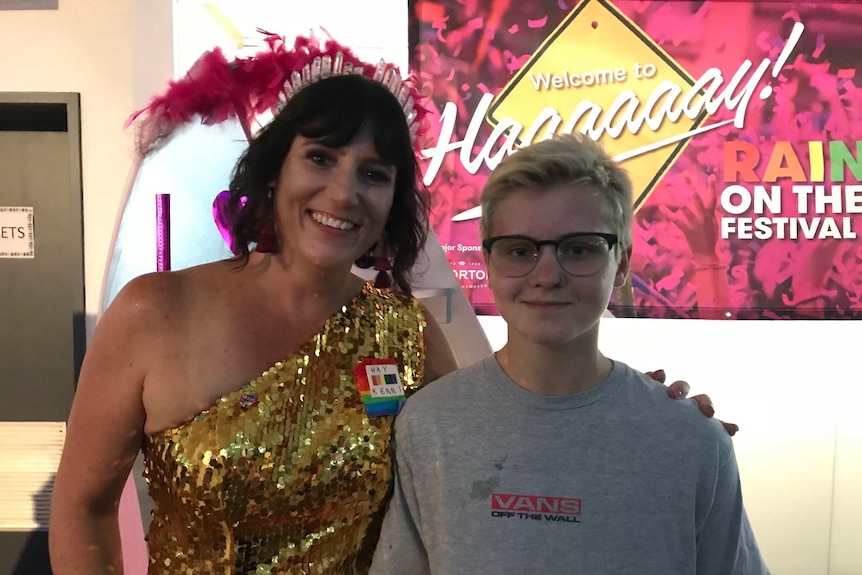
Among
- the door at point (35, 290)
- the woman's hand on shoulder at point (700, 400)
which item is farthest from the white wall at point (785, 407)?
the woman's hand on shoulder at point (700, 400)

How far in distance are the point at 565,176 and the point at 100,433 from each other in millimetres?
892

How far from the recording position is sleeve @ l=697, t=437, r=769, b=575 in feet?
2.76

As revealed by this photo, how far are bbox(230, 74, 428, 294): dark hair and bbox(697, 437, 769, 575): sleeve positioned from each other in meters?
0.74

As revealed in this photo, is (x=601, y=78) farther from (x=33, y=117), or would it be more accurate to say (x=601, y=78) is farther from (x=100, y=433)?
(x=33, y=117)

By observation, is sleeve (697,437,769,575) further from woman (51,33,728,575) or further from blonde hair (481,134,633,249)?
woman (51,33,728,575)

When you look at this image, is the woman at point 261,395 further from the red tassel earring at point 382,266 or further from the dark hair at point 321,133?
the red tassel earring at point 382,266

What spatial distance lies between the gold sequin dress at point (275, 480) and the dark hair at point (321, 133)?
30 cm

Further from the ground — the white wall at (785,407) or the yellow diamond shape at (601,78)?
the yellow diamond shape at (601,78)

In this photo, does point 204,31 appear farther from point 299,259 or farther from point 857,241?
point 857,241

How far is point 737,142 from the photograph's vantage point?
A: 214cm

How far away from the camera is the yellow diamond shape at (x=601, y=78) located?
214cm

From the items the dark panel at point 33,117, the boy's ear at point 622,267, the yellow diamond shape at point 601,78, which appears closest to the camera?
the boy's ear at point 622,267

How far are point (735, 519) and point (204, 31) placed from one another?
207 centimetres

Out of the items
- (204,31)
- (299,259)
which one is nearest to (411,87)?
(299,259)
